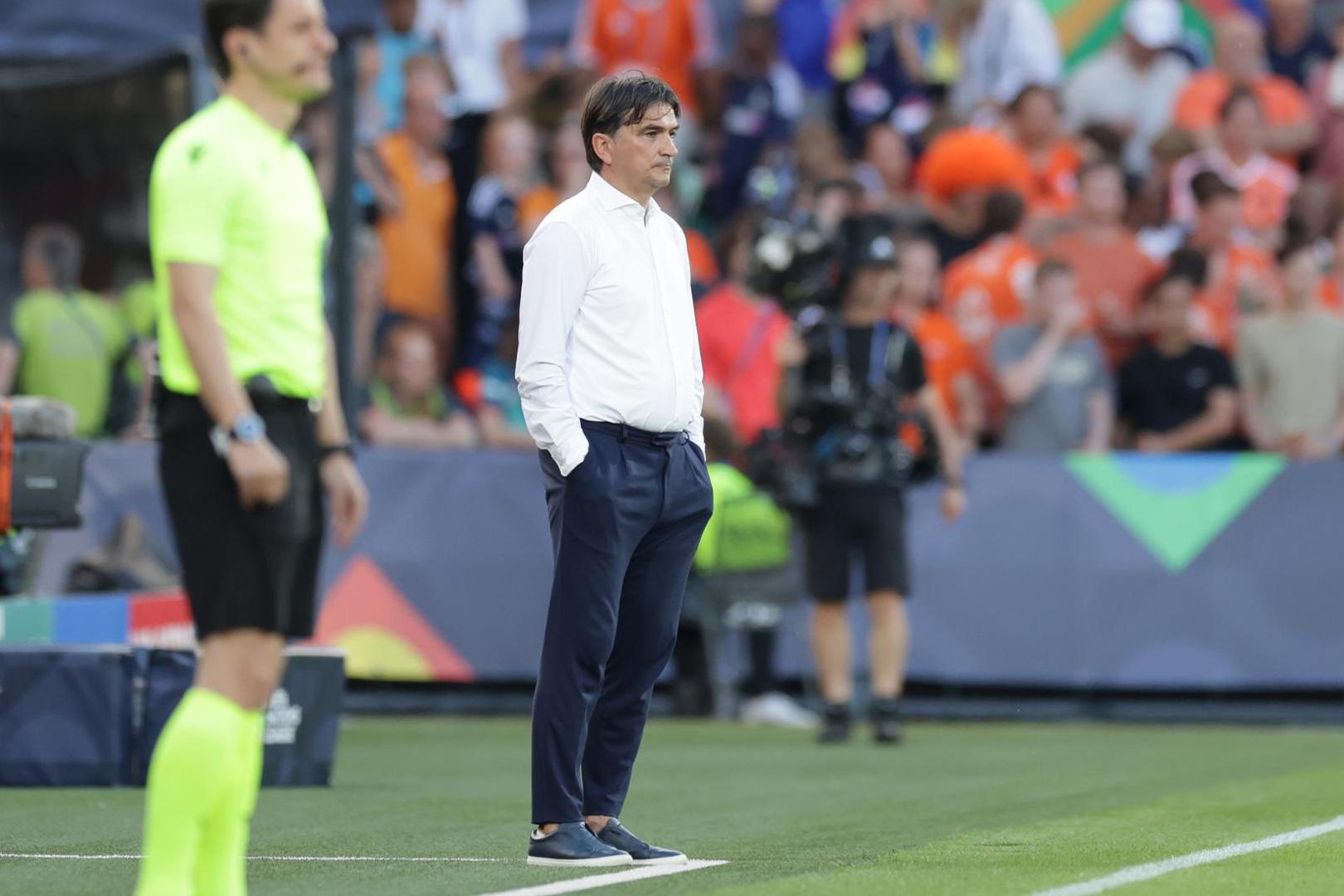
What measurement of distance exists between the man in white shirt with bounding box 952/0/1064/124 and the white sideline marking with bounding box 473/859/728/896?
36.1 ft

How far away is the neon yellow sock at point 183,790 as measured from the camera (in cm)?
512

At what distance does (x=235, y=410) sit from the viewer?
16.7 ft

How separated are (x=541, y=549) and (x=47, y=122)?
3.60m

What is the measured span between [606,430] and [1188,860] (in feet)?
6.34

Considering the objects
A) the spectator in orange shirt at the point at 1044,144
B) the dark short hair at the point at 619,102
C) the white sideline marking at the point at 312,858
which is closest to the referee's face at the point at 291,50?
the dark short hair at the point at 619,102

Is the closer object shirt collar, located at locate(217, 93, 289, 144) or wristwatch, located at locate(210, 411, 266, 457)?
wristwatch, located at locate(210, 411, 266, 457)

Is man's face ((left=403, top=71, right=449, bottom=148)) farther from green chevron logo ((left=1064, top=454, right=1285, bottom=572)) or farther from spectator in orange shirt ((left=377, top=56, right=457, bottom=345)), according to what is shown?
green chevron logo ((left=1064, top=454, right=1285, bottom=572))

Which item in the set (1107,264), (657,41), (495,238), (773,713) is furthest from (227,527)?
(657,41)

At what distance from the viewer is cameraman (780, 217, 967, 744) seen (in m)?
11.9

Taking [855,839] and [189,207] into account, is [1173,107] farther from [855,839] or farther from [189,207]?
[189,207]

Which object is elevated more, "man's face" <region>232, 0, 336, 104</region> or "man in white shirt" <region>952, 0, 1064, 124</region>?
"man in white shirt" <region>952, 0, 1064, 124</region>

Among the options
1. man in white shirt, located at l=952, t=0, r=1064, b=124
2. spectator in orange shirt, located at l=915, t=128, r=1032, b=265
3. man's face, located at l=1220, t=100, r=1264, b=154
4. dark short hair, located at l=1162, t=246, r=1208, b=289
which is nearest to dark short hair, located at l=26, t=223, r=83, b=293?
spectator in orange shirt, located at l=915, t=128, r=1032, b=265

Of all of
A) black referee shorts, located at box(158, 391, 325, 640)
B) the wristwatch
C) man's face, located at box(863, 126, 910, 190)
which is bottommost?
black referee shorts, located at box(158, 391, 325, 640)

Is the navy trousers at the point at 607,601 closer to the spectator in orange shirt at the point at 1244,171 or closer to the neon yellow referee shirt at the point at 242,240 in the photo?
the neon yellow referee shirt at the point at 242,240
